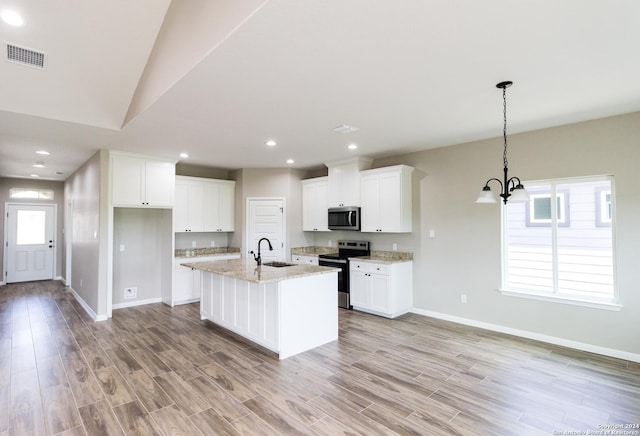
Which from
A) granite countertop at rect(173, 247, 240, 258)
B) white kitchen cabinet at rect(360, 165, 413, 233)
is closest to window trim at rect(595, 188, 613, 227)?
white kitchen cabinet at rect(360, 165, 413, 233)

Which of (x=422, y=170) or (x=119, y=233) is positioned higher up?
(x=422, y=170)

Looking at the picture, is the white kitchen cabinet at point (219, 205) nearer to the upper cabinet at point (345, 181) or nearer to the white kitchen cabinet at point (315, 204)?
the white kitchen cabinet at point (315, 204)

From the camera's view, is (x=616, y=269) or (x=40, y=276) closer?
(x=616, y=269)

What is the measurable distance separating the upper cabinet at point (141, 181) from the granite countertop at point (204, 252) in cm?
106

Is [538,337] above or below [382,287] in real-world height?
below

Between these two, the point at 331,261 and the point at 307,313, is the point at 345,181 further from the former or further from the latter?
the point at 307,313

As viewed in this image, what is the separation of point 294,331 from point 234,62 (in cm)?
276

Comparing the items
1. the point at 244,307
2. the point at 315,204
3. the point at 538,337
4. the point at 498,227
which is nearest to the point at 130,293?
the point at 244,307

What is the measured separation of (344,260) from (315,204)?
1473 mm

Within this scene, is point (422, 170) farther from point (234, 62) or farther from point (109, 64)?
point (109, 64)

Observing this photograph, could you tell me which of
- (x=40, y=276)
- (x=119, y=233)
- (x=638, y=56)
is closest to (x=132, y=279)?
(x=119, y=233)

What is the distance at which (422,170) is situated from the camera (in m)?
Result: 5.25

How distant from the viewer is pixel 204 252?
6.61 m

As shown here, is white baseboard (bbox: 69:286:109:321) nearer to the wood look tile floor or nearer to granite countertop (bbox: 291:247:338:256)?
the wood look tile floor
